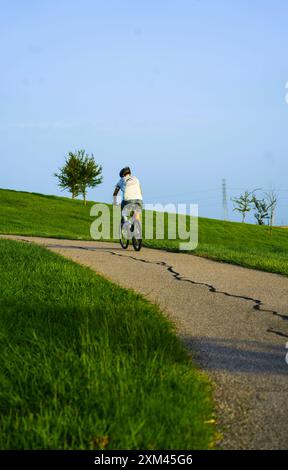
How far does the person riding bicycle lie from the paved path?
2636mm

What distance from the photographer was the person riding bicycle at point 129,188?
15000mm

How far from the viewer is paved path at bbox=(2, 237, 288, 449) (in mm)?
3709

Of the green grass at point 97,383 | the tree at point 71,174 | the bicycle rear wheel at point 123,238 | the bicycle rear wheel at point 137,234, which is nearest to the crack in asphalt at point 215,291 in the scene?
the green grass at point 97,383

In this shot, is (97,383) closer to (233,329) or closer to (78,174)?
(233,329)

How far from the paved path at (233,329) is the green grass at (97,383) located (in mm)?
218

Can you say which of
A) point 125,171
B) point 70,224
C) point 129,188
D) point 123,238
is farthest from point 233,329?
point 70,224

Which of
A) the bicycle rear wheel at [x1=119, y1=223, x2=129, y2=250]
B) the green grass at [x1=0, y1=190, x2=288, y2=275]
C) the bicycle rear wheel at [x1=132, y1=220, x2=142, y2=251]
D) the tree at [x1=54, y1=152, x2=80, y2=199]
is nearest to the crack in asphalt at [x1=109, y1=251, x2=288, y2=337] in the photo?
the bicycle rear wheel at [x1=132, y1=220, x2=142, y2=251]

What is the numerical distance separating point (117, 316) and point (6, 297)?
1.88 m

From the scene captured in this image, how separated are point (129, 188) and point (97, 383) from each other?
11404 mm

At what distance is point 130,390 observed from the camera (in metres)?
3.76

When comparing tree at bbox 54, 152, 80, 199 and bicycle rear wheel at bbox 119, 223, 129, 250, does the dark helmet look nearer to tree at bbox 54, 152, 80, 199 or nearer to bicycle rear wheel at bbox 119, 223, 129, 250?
bicycle rear wheel at bbox 119, 223, 129, 250
